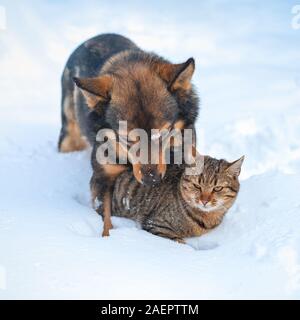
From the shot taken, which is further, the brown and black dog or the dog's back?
the dog's back

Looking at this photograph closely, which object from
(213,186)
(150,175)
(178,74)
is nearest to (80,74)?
(178,74)

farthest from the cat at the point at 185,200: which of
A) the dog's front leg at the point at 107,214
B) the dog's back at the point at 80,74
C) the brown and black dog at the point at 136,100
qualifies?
the dog's back at the point at 80,74

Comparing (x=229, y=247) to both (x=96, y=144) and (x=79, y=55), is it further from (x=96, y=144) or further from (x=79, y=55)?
(x=79, y=55)

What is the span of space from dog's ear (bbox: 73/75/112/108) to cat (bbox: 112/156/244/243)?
3.91 feet

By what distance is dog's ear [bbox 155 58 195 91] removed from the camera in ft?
17.5

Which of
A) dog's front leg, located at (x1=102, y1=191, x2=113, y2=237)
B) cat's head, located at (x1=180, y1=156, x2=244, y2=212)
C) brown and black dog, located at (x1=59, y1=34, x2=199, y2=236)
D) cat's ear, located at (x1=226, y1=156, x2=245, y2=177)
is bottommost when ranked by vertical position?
dog's front leg, located at (x1=102, y1=191, x2=113, y2=237)

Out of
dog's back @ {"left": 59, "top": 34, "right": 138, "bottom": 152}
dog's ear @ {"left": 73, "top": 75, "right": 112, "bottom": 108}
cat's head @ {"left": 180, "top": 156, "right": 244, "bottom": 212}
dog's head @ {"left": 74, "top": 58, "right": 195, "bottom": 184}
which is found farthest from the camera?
dog's back @ {"left": 59, "top": 34, "right": 138, "bottom": 152}

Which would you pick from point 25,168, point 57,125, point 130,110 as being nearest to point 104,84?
point 130,110

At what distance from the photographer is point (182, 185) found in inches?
223

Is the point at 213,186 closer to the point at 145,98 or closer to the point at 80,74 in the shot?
the point at 145,98

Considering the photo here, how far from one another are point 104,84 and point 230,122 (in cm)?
534

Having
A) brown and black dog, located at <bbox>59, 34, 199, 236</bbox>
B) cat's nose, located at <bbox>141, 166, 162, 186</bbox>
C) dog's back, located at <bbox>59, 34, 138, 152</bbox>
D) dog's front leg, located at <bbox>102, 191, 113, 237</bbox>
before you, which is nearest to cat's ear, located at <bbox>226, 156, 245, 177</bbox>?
brown and black dog, located at <bbox>59, 34, 199, 236</bbox>

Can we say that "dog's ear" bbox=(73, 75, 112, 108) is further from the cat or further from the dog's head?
the cat

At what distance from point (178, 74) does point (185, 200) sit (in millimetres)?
1394
